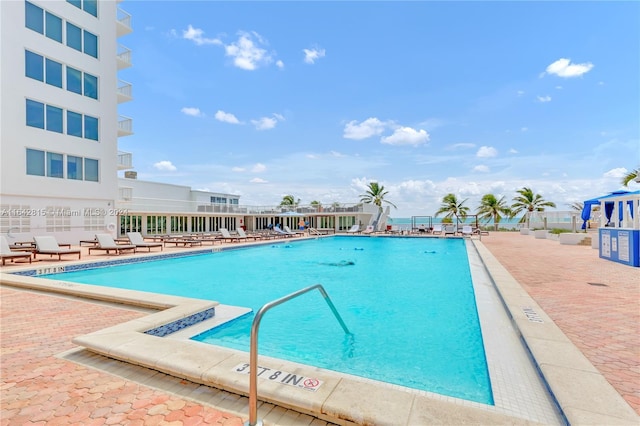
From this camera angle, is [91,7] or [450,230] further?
[450,230]

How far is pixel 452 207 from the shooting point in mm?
37781

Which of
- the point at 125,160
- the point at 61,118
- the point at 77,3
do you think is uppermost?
the point at 77,3

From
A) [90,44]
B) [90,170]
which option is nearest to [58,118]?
[90,170]

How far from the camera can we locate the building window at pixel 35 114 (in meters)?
14.1

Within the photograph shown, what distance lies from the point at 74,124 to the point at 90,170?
2.38 m

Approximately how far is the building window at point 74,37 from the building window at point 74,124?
338 cm

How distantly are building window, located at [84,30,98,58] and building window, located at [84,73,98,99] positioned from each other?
3.96 feet

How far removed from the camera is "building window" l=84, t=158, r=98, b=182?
650 inches

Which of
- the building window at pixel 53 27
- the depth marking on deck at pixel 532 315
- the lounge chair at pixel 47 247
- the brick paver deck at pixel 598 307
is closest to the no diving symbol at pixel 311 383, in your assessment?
the brick paver deck at pixel 598 307

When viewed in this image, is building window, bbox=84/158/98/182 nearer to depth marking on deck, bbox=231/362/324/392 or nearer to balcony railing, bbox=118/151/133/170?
balcony railing, bbox=118/151/133/170

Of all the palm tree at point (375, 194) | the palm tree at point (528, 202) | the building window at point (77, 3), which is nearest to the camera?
the building window at point (77, 3)

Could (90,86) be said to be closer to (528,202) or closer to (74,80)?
(74,80)

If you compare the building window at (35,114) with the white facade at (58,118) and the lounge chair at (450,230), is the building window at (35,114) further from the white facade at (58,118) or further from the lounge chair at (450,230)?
the lounge chair at (450,230)

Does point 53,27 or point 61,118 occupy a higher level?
point 53,27
